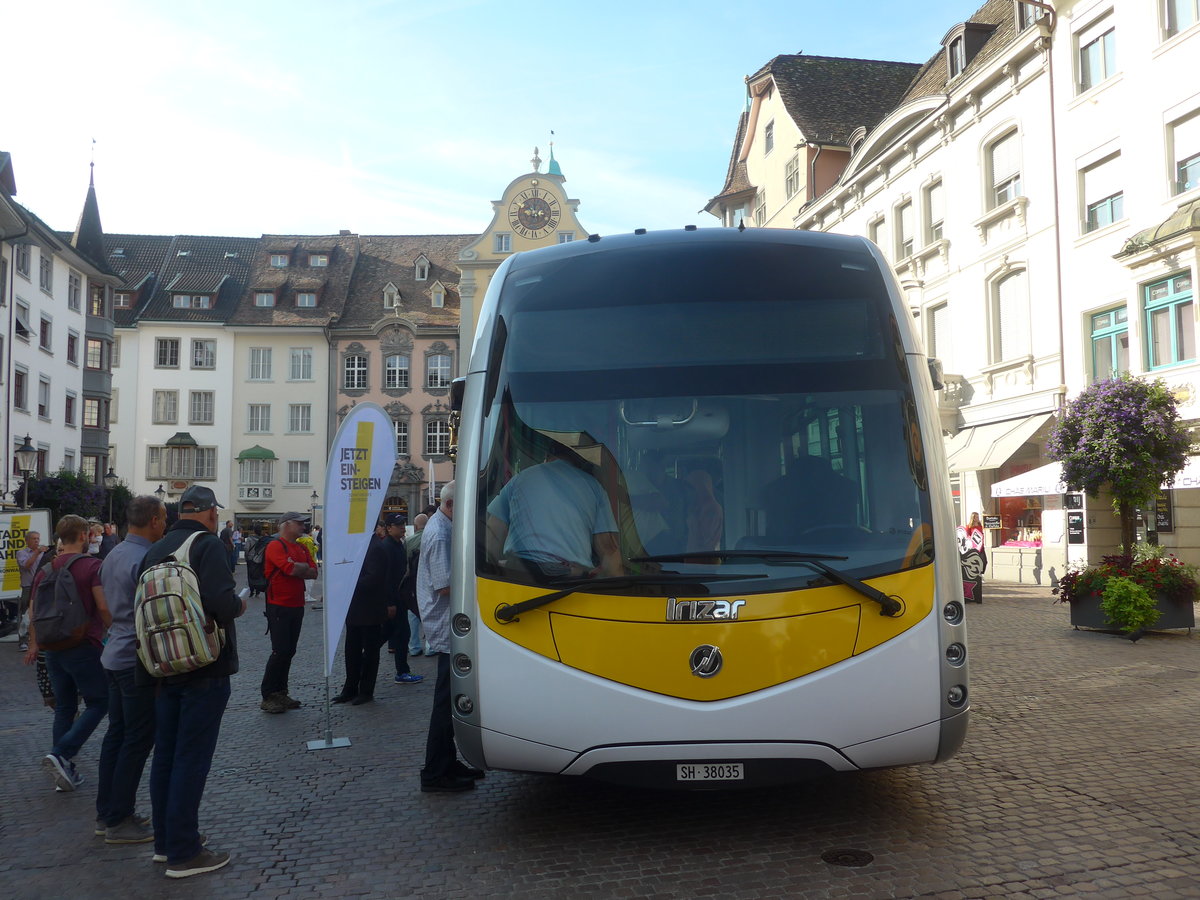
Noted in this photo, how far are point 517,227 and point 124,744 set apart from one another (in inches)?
2063

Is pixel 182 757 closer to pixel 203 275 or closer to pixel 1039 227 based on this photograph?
pixel 1039 227

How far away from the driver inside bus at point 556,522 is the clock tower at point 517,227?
167 ft

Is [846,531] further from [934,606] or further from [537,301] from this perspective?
[537,301]

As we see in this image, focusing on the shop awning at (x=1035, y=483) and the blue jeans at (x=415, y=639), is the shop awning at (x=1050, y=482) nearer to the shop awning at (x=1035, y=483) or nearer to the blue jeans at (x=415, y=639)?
the shop awning at (x=1035, y=483)

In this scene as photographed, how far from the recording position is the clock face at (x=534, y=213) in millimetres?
56656

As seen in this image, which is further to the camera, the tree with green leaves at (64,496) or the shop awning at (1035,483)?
the tree with green leaves at (64,496)

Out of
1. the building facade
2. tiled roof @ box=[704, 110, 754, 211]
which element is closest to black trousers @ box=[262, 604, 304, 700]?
the building facade

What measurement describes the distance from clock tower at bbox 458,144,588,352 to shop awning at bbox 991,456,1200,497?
35.7 m

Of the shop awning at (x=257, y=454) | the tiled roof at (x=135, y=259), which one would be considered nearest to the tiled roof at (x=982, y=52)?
the shop awning at (x=257, y=454)

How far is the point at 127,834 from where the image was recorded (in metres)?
5.91

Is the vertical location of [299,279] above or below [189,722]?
above

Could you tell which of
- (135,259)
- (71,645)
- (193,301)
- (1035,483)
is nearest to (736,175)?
(1035,483)

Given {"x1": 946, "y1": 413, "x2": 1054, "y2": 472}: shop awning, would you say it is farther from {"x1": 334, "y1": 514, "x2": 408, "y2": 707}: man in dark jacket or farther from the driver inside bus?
the driver inside bus

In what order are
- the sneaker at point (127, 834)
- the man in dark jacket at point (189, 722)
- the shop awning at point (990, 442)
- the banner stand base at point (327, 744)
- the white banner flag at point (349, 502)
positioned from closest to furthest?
1. the man in dark jacket at point (189, 722)
2. the sneaker at point (127, 834)
3. the banner stand base at point (327, 744)
4. the white banner flag at point (349, 502)
5. the shop awning at point (990, 442)
